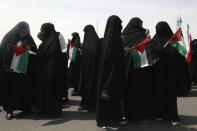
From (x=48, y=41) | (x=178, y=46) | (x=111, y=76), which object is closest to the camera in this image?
(x=111, y=76)

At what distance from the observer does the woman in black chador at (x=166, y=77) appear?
17.0 feet

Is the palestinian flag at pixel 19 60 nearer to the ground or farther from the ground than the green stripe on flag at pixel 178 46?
nearer to the ground

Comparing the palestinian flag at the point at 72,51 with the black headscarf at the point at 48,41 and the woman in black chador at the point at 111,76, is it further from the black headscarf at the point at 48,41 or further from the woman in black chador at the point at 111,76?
the woman in black chador at the point at 111,76

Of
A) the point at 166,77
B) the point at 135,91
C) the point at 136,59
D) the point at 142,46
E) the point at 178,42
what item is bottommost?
the point at 135,91

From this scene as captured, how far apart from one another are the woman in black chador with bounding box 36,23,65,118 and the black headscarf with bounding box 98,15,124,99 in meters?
1.55

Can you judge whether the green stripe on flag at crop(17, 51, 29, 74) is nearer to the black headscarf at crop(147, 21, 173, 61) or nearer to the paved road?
the paved road

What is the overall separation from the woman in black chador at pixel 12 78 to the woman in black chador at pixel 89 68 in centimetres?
144

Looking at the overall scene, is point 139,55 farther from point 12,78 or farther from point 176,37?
point 12,78

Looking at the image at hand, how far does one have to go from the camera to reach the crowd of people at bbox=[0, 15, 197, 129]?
464 cm

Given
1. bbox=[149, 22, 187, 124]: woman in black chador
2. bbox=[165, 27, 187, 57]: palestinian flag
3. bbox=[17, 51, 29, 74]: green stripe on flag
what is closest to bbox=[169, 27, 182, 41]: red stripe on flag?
bbox=[165, 27, 187, 57]: palestinian flag

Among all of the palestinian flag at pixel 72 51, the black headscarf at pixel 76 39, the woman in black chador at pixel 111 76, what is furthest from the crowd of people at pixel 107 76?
the black headscarf at pixel 76 39

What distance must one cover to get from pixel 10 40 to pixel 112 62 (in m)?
2.68

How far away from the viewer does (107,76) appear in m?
→ 4.61

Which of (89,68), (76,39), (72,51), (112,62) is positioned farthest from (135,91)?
(76,39)
